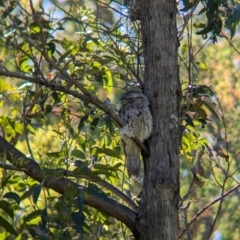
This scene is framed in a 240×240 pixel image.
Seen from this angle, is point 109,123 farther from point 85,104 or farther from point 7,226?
point 7,226

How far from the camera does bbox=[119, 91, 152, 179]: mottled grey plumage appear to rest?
4.14 m

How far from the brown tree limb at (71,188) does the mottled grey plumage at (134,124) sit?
0.40 meters

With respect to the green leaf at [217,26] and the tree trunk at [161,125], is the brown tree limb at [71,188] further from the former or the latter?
the green leaf at [217,26]

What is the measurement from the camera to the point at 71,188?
4055 millimetres

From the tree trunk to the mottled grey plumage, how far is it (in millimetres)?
45

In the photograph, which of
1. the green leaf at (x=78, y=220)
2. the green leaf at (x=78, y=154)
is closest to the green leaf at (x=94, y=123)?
the green leaf at (x=78, y=154)

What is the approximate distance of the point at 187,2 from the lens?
15.1 feet

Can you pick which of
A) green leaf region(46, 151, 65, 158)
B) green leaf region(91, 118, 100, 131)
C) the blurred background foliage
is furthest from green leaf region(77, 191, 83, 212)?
green leaf region(91, 118, 100, 131)

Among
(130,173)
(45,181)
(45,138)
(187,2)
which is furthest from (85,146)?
(45,138)

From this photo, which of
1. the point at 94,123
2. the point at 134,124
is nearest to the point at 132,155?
the point at 134,124

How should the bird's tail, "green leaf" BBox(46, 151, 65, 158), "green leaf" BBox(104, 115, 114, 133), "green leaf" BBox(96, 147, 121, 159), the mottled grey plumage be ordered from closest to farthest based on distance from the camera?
the mottled grey plumage, the bird's tail, "green leaf" BBox(46, 151, 65, 158), "green leaf" BBox(96, 147, 121, 159), "green leaf" BBox(104, 115, 114, 133)

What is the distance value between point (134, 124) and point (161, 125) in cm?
27

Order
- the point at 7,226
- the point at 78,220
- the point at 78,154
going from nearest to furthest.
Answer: the point at 78,220, the point at 7,226, the point at 78,154

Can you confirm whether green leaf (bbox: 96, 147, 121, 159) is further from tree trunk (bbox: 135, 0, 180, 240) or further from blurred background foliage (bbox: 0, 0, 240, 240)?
tree trunk (bbox: 135, 0, 180, 240)
